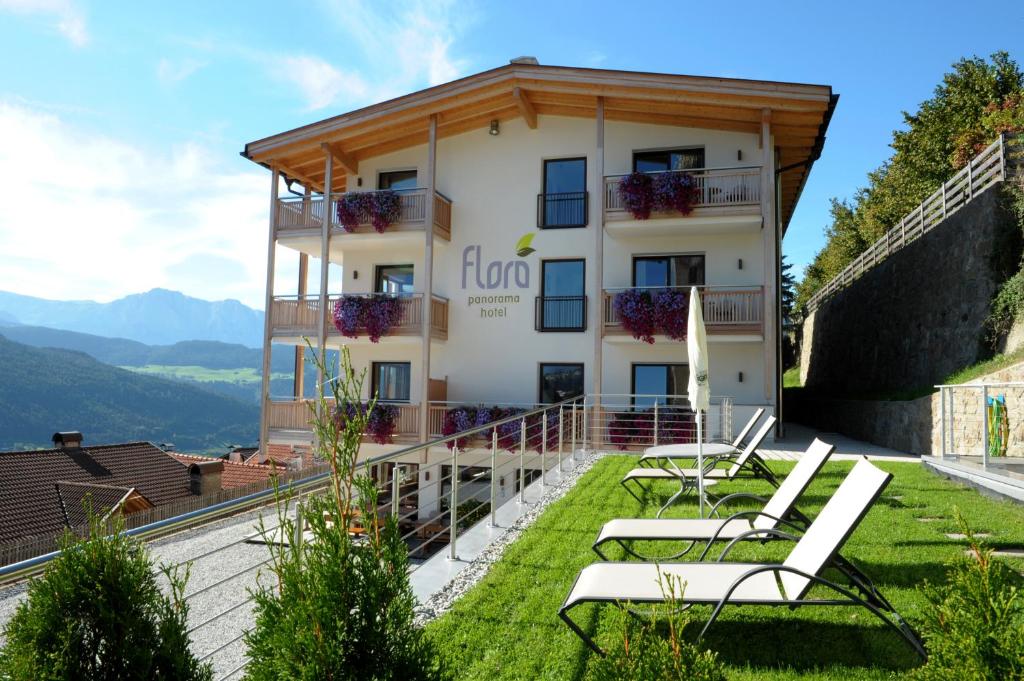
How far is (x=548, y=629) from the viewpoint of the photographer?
412cm

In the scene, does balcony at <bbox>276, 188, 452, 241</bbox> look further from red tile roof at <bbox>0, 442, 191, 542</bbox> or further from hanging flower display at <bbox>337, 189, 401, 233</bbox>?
red tile roof at <bbox>0, 442, 191, 542</bbox>

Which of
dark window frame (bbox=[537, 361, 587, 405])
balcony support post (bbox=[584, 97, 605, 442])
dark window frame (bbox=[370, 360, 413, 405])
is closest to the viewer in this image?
balcony support post (bbox=[584, 97, 605, 442])

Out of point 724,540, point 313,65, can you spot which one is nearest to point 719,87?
point 313,65

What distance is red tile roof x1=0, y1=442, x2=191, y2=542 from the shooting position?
18.0 meters

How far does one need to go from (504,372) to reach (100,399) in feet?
503

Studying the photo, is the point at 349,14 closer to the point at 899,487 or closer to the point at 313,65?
the point at 313,65

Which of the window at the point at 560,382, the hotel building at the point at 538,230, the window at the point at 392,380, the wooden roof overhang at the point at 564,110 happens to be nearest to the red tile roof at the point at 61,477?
the hotel building at the point at 538,230

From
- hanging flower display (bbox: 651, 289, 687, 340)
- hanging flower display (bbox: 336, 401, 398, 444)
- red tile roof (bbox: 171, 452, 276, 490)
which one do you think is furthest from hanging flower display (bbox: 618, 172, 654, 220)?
red tile roof (bbox: 171, 452, 276, 490)

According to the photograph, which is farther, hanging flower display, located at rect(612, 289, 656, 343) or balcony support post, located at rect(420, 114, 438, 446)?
balcony support post, located at rect(420, 114, 438, 446)

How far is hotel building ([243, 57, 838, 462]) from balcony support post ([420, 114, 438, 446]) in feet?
0.17

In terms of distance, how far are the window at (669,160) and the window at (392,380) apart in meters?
8.39

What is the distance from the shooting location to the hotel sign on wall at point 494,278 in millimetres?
18109

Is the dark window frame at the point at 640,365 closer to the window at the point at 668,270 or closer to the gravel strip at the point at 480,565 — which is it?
the window at the point at 668,270

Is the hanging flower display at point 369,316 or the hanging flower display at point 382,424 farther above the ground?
the hanging flower display at point 369,316
